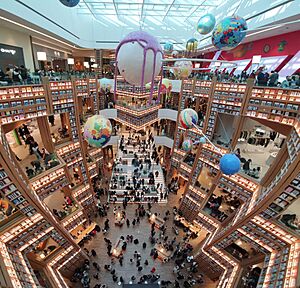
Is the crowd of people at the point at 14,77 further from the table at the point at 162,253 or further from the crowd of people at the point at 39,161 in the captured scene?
the table at the point at 162,253

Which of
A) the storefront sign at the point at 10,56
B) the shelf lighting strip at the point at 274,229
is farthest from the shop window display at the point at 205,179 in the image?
the storefront sign at the point at 10,56

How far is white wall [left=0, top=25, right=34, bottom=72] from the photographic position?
9955 millimetres

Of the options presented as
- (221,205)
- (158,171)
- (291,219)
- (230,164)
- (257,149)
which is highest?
(230,164)

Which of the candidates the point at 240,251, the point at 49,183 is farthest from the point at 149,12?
the point at 240,251

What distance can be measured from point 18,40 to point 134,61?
459 inches

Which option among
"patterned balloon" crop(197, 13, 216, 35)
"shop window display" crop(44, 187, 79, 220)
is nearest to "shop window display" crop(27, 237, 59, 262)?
"shop window display" crop(44, 187, 79, 220)

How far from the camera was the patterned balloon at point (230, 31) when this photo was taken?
461 cm

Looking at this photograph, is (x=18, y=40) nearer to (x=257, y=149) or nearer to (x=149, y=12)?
(x=149, y=12)

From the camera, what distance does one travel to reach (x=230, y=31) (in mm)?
4613

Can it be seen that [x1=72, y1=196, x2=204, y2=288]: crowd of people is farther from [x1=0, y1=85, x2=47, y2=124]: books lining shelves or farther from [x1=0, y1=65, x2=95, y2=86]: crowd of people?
[x1=0, y1=65, x2=95, y2=86]: crowd of people

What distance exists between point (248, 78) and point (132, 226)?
34.2ft

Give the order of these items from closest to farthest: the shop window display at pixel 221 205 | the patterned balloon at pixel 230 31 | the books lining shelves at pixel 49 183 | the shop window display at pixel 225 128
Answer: the patterned balloon at pixel 230 31 → the books lining shelves at pixel 49 183 → the shop window display at pixel 221 205 → the shop window display at pixel 225 128

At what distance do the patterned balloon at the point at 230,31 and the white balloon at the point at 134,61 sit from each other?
2293mm

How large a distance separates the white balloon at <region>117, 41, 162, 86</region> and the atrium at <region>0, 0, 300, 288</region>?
2 centimetres
